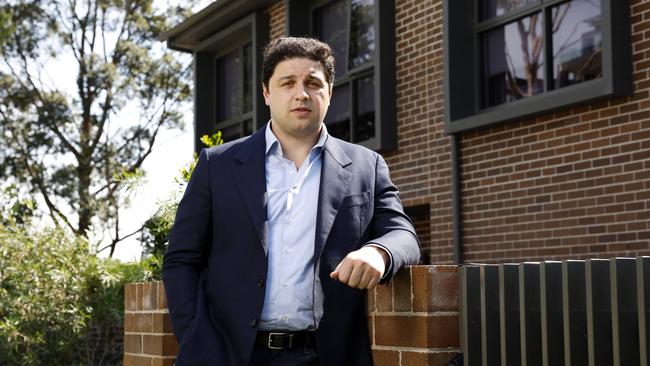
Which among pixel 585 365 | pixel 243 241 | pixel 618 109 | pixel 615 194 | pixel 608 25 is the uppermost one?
pixel 608 25

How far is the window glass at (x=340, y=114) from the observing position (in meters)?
13.0

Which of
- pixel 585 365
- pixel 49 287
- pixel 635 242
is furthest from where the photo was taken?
pixel 49 287

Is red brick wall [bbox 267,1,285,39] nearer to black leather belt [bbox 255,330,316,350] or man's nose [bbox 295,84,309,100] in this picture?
man's nose [bbox 295,84,309,100]

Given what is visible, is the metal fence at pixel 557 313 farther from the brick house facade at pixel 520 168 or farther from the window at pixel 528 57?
the window at pixel 528 57

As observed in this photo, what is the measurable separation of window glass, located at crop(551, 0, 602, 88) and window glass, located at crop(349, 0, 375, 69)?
128 inches

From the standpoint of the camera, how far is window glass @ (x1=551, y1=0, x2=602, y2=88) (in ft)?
29.6

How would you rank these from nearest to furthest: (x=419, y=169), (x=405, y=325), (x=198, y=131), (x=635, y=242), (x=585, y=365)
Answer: (x=585, y=365)
(x=405, y=325)
(x=635, y=242)
(x=419, y=169)
(x=198, y=131)

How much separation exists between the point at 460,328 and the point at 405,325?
20 centimetres

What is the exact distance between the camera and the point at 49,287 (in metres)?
9.27

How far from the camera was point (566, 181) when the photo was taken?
8.98 metres

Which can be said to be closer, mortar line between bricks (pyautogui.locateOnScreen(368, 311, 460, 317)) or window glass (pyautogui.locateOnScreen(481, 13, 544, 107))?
mortar line between bricks (pyautogui.locateOnScreen(368, 311, 460, 317))

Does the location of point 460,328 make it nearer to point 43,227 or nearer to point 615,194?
point 615,194

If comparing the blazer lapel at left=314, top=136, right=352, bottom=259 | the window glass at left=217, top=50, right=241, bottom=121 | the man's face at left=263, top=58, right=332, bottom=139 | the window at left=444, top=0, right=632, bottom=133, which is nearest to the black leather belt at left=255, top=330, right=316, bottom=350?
the blazer lapel at left=314, top=136, right=352, bottom=259

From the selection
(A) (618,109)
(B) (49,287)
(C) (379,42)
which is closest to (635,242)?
(A) (618,109)
